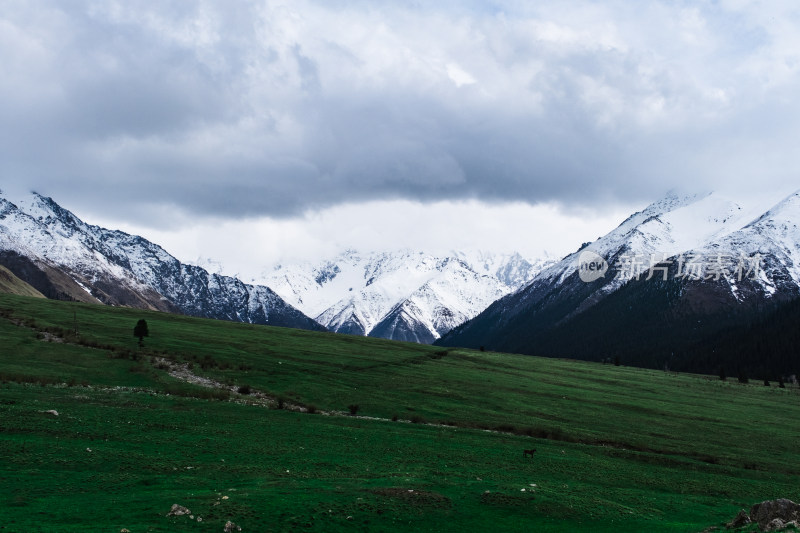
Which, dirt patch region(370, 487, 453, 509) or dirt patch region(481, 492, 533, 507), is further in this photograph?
dirt patch region(481, 492, 533, 507)

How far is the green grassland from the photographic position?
90.8ft

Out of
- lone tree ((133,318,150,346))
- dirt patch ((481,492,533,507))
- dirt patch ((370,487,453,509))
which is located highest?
lone tree ((133,318,150,346))

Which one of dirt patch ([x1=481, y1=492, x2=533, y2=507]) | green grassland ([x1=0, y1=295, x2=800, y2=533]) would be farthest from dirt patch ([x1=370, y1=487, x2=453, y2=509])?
dirt patch ([x1=481, y1=492, x2=533, y2=507])

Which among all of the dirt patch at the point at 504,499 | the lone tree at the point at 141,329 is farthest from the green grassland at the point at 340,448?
the lone tree at the point at 141,329

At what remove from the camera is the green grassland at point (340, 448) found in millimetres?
27688

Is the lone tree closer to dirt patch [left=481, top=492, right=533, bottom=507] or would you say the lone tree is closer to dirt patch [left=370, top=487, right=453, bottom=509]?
dirt patch [left=370, top=487, right=453, bottom=509]

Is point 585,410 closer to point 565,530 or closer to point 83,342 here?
point 565,530

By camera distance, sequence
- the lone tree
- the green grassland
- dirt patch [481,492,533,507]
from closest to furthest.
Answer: the green grassland < dirt patch [481,492,533,507] < the lone tree

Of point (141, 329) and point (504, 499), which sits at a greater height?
point (141, 329)

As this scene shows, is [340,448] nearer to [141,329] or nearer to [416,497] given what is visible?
[416,497]

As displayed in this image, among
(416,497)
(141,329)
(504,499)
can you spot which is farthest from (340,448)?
(141,329)

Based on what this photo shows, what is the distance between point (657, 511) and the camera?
34.8 meters

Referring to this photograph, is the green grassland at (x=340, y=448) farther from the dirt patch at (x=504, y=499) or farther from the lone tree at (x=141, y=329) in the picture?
the lone tree at (x=141, y=329)

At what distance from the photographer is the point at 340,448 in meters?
42.8
